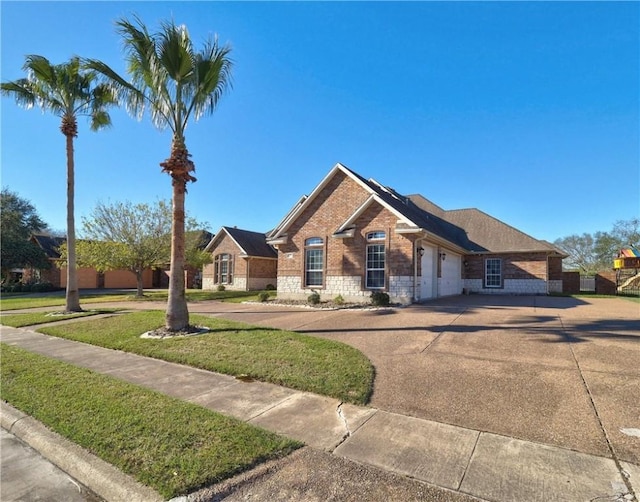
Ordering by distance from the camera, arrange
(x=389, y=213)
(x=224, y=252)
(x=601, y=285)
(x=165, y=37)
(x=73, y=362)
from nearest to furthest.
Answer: (x=73, y=362)
(x=165, y=37)
(x=389, y=213)
(x=601, y=285)
(x=224, y=252)

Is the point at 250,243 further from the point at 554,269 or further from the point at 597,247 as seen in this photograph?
the point at 597,247

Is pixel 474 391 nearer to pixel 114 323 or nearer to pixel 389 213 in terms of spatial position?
pixel 114 323

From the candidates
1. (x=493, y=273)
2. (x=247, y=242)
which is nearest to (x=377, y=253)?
(x=493, y=273)

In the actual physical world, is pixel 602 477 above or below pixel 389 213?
below

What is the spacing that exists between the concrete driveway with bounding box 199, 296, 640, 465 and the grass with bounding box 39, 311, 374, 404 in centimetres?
45

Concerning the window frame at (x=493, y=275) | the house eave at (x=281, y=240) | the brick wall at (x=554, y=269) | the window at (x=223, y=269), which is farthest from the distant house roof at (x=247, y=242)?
the brick wall at (x=554, y=269)

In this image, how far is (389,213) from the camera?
55.4 feet

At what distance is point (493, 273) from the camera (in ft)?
82.0

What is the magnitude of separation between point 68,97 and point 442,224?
2264 centimetres

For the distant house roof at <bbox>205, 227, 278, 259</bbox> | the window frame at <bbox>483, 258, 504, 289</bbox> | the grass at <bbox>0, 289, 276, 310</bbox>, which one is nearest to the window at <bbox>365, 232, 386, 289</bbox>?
the grass at <bbox>0, 289, 276, 310</bbox>

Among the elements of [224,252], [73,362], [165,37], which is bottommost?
[73,362]

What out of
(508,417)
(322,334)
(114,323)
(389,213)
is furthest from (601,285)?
(114,323)

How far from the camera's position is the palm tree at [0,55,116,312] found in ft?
46.7

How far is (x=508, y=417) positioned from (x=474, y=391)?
0.82 meters
